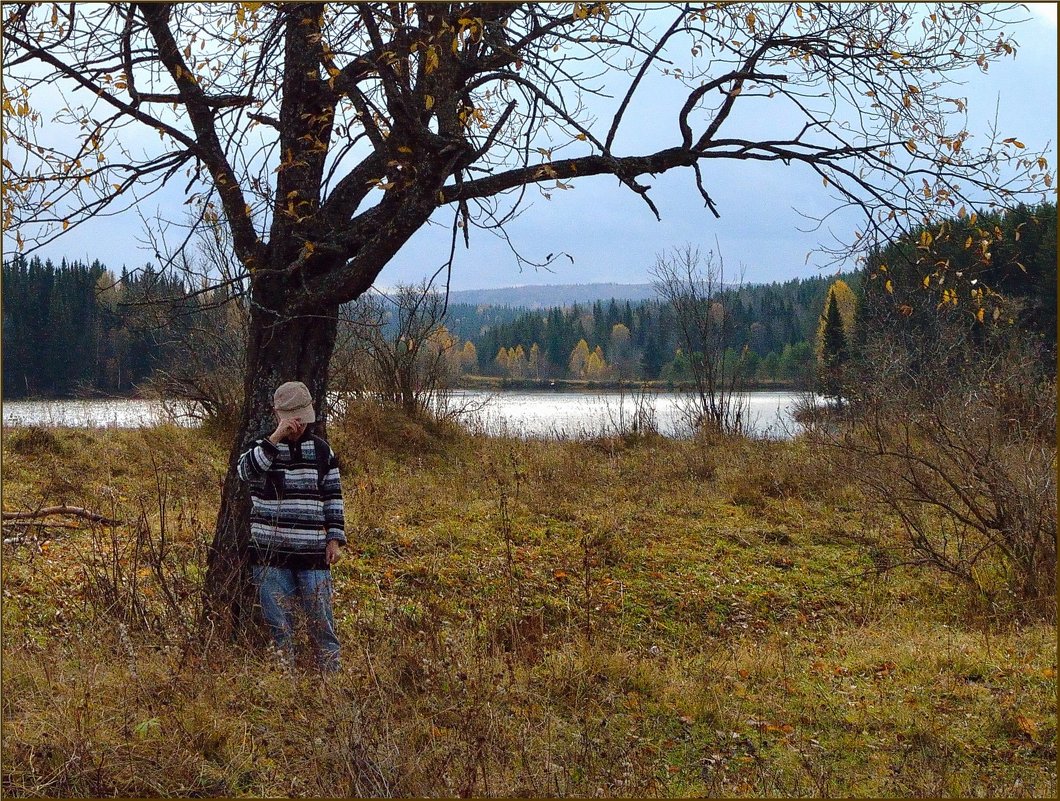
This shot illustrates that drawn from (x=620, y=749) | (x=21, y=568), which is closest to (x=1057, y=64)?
(x=620, y=749)

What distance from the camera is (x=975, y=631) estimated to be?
24.1 ft

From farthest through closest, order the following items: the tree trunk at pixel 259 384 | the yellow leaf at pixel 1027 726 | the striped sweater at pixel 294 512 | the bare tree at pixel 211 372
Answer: the bare tree at pixel 211 372 < the tree trunk at pixel 259 384 < the striped sweater at pixel 294 512 < the yellow leaf at pixel 1027 726

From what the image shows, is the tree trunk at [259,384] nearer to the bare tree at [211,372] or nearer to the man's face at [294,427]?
the man's face at [294,427]

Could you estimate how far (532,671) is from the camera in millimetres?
5547

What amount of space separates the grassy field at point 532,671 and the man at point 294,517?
0.43m

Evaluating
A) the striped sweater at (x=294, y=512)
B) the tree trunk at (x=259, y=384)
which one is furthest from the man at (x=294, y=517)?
the tree trunk at (x=259, y=384)

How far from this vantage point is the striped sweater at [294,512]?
5168 millimetres

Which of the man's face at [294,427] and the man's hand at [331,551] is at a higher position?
the man's face at [294,427]

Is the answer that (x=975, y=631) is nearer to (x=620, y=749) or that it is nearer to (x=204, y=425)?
(x=620, y=749)

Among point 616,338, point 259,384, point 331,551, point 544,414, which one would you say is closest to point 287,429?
point 331,551

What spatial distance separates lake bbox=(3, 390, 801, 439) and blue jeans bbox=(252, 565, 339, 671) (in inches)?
444

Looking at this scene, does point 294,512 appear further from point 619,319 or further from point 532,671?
point 619,319

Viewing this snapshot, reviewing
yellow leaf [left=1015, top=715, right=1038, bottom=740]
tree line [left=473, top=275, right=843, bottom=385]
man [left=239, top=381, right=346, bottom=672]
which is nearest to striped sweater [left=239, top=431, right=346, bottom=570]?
man [left=239, top=381, right=346, bottom=672]

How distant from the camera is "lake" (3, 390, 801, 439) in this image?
15589 millimetres
